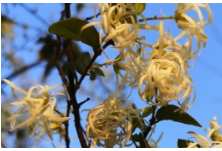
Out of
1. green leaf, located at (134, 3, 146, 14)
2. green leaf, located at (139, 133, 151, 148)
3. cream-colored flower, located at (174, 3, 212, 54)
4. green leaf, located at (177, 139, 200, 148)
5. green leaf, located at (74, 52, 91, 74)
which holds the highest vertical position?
green leaf, located at (134, 3, 146, 14)

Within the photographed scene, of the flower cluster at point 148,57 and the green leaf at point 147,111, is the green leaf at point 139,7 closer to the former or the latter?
the flower cluster at point 148,57

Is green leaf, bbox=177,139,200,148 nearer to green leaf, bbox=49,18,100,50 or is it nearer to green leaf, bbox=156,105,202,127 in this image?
green leaf, bbox=156,105,202,127

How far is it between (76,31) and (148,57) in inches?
3.1

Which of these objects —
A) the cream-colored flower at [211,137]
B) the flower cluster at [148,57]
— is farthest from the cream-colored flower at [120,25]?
the cream-colored flower at [211,137]

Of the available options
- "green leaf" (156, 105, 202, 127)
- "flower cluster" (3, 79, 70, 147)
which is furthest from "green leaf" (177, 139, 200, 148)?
"flower cluster" (3, 79, 70, 147)

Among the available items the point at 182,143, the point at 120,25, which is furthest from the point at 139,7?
the point at 182,143

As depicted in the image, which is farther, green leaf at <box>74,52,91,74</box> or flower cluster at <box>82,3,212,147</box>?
green leaf at <box>74,52,91,74</box>

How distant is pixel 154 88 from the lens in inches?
11.7

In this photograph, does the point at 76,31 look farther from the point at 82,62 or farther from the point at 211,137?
the point at 211,137

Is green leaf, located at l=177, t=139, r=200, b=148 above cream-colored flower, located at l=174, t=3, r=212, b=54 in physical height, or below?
below

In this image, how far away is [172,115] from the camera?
368mm

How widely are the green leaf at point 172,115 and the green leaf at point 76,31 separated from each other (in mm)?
99

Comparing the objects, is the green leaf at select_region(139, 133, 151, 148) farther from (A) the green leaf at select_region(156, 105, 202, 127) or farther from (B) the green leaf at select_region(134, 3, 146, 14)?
(B) the green leaf at select_region(134, 3, 146, 14)

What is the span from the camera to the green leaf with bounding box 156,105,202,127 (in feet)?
1.18
